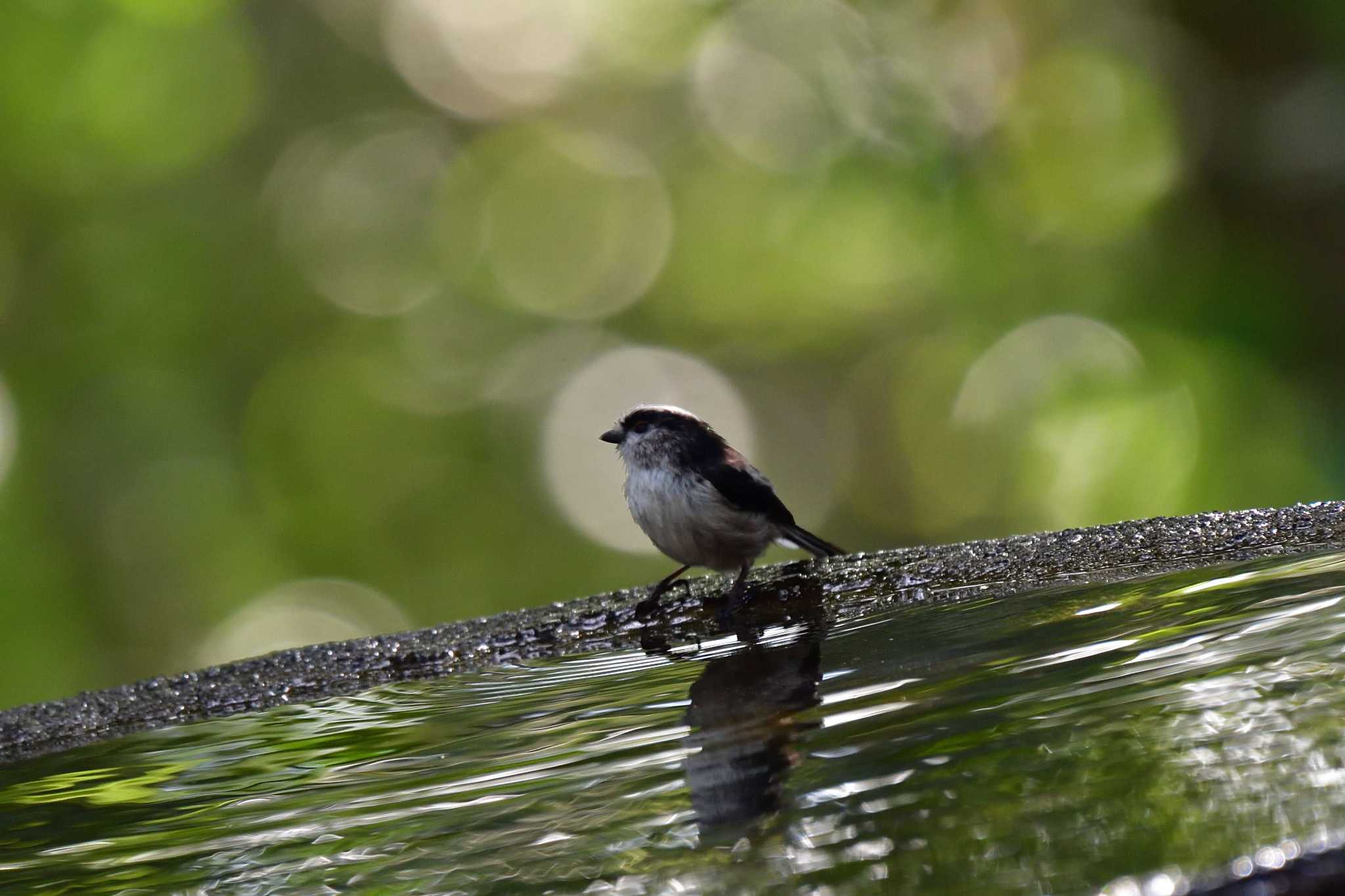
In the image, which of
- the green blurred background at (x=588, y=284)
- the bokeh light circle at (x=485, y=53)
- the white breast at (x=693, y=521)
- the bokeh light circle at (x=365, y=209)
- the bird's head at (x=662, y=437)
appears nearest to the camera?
the white breast at (x=693, y=521)

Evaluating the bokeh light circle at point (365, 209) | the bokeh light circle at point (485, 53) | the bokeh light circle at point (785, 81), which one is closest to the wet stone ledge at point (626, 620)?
the bokeh light circle at point (365, 209)

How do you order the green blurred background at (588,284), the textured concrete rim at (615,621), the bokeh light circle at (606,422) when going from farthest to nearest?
the bokeh light circle at (606,422), the green blurred background at (588,284), the textured concrete rim at (615,621)

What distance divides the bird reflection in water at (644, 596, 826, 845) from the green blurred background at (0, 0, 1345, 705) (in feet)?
25.3

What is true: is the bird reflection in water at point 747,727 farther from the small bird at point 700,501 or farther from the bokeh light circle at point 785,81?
the bokeh light circle at point 785,81

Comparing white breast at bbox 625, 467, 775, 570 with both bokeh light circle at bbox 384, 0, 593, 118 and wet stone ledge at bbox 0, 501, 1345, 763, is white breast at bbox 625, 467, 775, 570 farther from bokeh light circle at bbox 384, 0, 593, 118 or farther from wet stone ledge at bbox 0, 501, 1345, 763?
bokeh light circle at bbox 384, 0, 593, 118

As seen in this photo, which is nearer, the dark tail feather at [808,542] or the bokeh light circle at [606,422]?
the dark tail feather at [808,542]

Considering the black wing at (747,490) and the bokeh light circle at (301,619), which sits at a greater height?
the bokeh light circle at (301,619)

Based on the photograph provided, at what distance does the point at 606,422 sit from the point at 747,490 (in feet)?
24.5

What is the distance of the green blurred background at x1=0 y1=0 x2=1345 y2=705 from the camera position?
9.89 metres

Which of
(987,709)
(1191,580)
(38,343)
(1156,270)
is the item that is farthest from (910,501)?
(987,709)

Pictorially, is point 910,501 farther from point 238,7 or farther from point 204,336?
point 238,7

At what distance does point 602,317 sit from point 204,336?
3.32 meters

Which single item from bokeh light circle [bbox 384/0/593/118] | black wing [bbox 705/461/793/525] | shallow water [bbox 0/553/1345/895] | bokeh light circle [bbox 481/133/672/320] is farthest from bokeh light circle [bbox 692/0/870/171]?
shallow water [bbox 0/553/1345/895]

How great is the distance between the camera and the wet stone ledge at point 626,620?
2.95 meters
